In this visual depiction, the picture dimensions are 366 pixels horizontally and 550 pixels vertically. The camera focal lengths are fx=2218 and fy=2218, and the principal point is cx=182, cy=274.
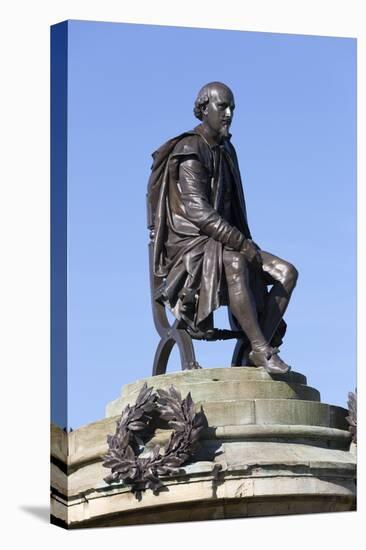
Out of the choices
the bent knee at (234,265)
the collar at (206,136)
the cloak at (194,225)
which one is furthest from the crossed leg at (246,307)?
the collar at (206,136)

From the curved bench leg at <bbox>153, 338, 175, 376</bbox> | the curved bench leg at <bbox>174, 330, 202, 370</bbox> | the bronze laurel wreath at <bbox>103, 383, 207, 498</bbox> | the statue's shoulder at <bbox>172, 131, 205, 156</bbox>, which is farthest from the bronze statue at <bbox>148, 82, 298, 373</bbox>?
the bronze laurel wreath at <bbox>103, 383, 207, 498</bbox>

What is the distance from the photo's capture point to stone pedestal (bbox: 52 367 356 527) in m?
22.8

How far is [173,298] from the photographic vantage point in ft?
79.4

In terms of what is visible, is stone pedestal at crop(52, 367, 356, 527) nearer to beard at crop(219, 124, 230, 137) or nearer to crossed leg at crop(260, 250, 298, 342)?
crossed leg at crop(260, 250, 298, 342)

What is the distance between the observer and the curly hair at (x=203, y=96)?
79.9ft

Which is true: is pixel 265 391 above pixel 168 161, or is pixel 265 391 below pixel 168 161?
below

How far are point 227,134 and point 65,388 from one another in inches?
142

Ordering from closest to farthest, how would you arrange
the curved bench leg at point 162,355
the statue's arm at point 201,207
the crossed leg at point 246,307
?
1. the crossed leg at point 246,307
2. the statue's arm at point 201,207
3. the curved bench leg at point 162,355

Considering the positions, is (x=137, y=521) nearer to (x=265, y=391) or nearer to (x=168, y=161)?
(x=265, y=391)

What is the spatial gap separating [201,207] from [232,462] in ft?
9.75

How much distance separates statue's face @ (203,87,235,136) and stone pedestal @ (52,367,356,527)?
9.12 ft

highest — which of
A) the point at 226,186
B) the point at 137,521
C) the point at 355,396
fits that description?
the point at 226,186

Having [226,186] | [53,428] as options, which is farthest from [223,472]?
[226,186]

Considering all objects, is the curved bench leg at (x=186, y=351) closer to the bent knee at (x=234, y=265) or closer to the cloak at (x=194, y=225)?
the cloak at (x=194, y=225)
